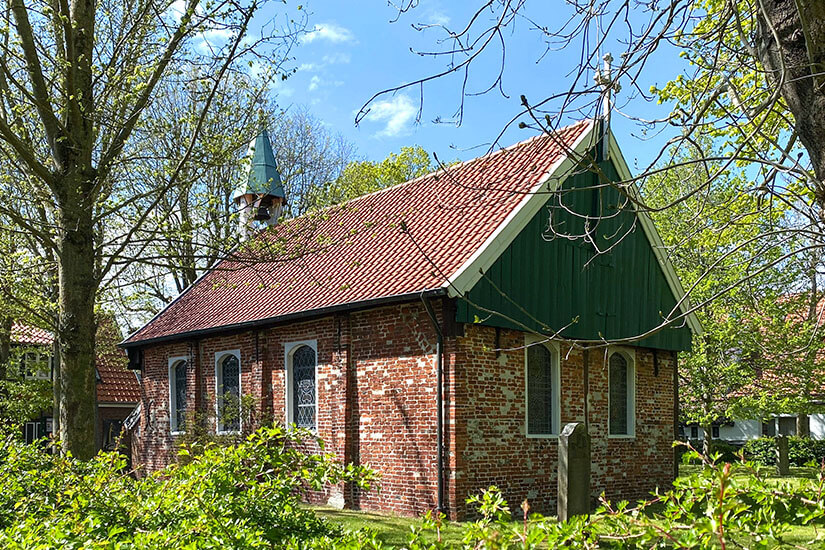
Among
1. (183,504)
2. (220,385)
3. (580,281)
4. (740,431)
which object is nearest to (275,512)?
(183,504)

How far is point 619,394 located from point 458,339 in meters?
5.74

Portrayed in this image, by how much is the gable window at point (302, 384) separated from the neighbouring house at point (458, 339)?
4cm

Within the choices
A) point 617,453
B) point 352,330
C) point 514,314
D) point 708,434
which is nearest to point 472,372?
point 514,314

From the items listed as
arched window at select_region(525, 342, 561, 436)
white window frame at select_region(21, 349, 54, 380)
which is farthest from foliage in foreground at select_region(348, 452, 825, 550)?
white window frame at select_region(21, 349, 54, 380)

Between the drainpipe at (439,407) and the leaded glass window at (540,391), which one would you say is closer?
the drainpipe at (439,407)

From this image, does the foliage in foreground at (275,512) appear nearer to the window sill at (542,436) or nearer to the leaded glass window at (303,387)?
Result: the leaded glass window at (303,387)

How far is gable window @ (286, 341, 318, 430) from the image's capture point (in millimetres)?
16859

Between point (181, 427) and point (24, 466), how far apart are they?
13.0m

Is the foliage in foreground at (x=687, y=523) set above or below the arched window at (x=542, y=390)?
above

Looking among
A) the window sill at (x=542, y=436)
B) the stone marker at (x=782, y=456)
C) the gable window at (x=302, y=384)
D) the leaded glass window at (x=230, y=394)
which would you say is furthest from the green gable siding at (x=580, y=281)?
the stone marker at (x=782, y=456)

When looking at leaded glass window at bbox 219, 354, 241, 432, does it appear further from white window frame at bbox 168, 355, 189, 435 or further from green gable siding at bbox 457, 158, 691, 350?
green gable siding at bbox 457, 158, 691, 350

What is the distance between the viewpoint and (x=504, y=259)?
47.6 feet

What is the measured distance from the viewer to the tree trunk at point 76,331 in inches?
412

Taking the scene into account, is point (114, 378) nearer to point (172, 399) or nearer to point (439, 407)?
Answer: point (172, 399)
